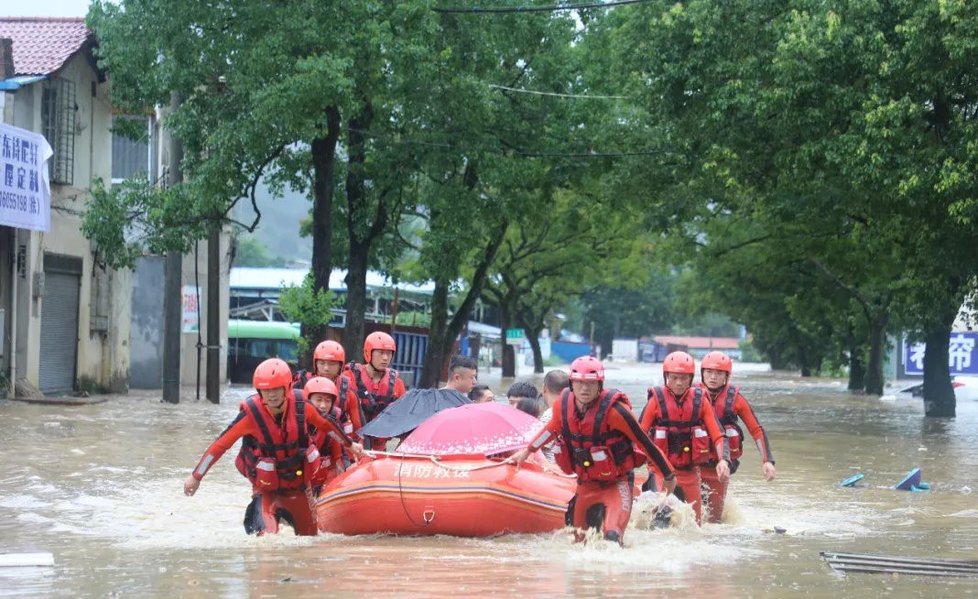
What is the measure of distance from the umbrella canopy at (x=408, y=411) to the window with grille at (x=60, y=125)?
55.1 ft

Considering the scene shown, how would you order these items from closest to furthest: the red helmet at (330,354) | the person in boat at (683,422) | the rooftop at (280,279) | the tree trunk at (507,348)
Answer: the person in boat at (683,422), the red helmet at (330,354), the rooftop at (280,279), the tree trunk at (507,348)

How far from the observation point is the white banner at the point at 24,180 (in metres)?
22.8

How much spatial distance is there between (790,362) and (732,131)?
207 ft

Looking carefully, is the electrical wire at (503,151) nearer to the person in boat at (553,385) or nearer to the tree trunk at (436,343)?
the tree trunk at (436,343)

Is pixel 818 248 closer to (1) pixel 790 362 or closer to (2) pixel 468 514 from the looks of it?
(2) pixel 468 514

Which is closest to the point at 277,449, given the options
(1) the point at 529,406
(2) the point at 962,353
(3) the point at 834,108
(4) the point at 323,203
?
(1) the point at 529,406

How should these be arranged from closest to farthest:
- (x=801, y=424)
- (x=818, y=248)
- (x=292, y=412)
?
(x=292, y=412) < (x=801, y=424) < (x=818, y=248)

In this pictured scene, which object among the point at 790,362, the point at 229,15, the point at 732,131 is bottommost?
the point at 790,362

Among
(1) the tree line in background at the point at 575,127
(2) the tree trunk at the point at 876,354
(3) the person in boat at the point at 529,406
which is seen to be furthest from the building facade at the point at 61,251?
(2) the tree trunk at the point at 876,354

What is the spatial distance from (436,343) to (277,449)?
27024mm

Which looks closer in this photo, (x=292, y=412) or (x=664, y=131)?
(x=292, y=412)

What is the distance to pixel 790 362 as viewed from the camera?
84375 millimetres

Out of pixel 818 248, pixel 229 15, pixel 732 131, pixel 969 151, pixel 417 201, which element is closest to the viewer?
pixel 969 151

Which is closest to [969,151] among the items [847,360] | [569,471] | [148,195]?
[569,471]
